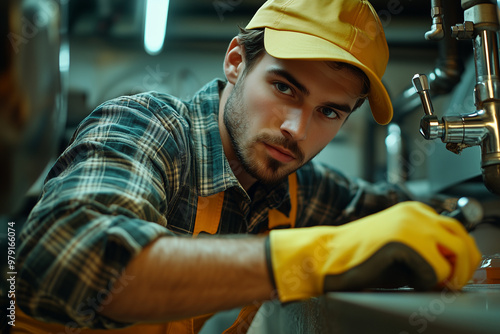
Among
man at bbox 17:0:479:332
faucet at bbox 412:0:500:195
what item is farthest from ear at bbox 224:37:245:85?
faucet at bbox 412:0:500:195

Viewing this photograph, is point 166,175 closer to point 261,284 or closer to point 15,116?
point 261,284

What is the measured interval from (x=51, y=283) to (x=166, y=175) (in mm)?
288

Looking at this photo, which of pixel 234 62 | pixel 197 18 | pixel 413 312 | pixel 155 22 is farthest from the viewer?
pixel 197 18

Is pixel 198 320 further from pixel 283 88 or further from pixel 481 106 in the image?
pixel 481 106

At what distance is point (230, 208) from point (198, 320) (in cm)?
26

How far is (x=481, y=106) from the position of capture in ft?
2.91

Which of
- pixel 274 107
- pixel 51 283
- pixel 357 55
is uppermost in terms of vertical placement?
pixel 357 55

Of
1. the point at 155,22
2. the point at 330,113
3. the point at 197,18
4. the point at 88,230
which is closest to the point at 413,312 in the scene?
the point at 88,230

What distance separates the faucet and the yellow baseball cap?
136 mm

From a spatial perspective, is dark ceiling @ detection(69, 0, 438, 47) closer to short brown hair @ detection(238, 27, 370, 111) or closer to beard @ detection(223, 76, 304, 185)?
short brown hair @ detection(238, 27, 370, 111)

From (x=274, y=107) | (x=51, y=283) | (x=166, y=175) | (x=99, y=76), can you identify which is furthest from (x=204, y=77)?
(x=51, y=283)

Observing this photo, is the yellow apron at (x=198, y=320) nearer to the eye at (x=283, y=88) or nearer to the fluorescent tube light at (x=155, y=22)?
the eye at (x=283, y=88)

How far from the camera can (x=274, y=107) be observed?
976mm

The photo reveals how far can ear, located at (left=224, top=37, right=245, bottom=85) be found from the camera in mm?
1132
